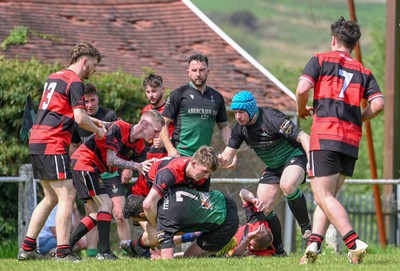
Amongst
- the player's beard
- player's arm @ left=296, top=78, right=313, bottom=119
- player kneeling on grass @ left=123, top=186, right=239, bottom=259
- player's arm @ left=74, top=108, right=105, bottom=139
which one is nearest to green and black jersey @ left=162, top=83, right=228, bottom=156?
the player's beard

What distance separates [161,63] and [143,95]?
96.8 inches

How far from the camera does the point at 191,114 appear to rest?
12.4 meters

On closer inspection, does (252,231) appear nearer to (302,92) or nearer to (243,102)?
(243,102)

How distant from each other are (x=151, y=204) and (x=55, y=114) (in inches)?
55.6

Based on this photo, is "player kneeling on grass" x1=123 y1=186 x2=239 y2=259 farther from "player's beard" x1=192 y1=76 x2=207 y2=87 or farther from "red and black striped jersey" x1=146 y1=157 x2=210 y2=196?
"player's beard" x1=192 y1=76 x2=207 y2=87

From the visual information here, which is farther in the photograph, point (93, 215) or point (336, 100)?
point (93, 215)

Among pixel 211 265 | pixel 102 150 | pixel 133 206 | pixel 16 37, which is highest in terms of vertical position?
pixel 16 37

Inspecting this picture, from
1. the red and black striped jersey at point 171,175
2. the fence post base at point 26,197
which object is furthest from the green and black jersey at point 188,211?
the fence post base at point 26,197

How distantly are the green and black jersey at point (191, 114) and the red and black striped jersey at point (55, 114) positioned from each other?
69.5 inches

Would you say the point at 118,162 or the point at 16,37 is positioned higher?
the point at 16,37

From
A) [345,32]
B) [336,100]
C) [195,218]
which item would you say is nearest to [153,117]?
[195,218]

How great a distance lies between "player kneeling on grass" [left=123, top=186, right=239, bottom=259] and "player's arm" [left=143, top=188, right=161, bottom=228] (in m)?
0.07

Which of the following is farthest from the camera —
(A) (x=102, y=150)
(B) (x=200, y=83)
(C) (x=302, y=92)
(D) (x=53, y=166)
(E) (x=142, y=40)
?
(E) (x=142, y=40)

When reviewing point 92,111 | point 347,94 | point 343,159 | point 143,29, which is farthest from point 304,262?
point 143,29
